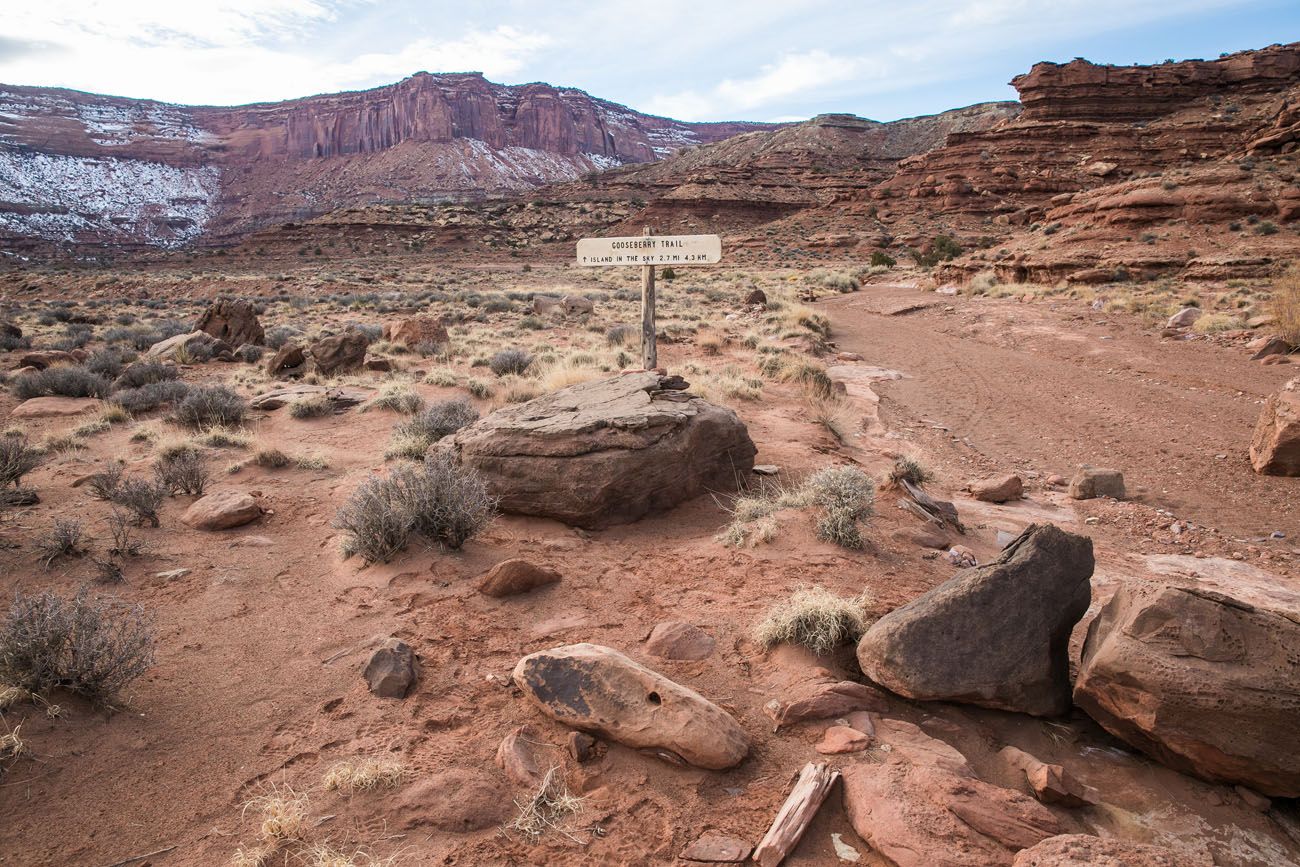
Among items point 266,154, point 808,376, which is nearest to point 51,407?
point 808,376

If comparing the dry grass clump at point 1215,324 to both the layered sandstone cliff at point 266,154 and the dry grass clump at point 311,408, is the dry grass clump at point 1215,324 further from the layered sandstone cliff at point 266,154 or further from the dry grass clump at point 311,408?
the layered sandstone cliff at point 266,154

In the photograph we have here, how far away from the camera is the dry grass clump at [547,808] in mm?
2668

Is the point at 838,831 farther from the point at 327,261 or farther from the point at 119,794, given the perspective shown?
the point at 327,261

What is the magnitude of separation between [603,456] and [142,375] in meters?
10.7

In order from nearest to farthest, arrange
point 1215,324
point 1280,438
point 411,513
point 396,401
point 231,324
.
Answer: point 411,513, point 1280,438, point 396,401, point 1215,324, point 231,324

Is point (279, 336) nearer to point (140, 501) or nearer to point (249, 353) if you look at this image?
point (249, 353)

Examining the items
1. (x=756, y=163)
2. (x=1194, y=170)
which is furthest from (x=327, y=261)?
(x=1194, y=170)

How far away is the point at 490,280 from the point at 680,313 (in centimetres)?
2021

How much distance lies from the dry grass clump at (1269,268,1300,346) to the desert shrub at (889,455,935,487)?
10.5 m

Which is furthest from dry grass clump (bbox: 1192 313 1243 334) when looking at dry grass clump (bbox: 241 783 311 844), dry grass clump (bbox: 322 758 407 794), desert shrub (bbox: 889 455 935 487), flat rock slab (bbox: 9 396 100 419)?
flat rock slab (bbox: 9 396 100 419)

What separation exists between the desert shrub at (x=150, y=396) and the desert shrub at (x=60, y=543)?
20.1 feet

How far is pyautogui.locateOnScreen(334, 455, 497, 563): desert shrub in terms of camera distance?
5.12m

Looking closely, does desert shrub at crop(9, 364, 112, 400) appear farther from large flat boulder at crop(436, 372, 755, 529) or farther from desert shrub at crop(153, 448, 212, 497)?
large flat boulder at crop(436, 372, 755, 529)

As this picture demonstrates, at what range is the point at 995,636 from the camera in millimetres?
3281
